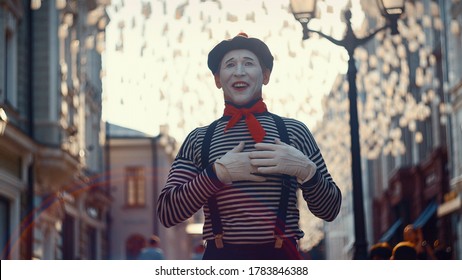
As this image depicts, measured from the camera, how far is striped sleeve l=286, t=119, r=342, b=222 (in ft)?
13.3

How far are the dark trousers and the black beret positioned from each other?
2.49 feet

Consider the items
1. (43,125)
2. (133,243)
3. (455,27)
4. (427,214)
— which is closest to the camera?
(43,125)

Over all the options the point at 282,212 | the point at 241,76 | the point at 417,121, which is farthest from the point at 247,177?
the point at 417,121

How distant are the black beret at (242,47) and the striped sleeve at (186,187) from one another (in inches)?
12.8

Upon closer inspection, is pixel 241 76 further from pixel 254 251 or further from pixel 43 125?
pixel 43 125

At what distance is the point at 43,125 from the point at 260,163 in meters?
15.2

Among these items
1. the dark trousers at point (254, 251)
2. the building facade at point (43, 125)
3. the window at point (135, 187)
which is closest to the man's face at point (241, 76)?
the dark trousers at point (254, 251)

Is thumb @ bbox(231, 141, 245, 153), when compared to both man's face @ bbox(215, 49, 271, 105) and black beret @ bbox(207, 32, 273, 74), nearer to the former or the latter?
man's face @ bbox(215, 49, 271, 105)

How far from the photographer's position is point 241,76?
4172mm
